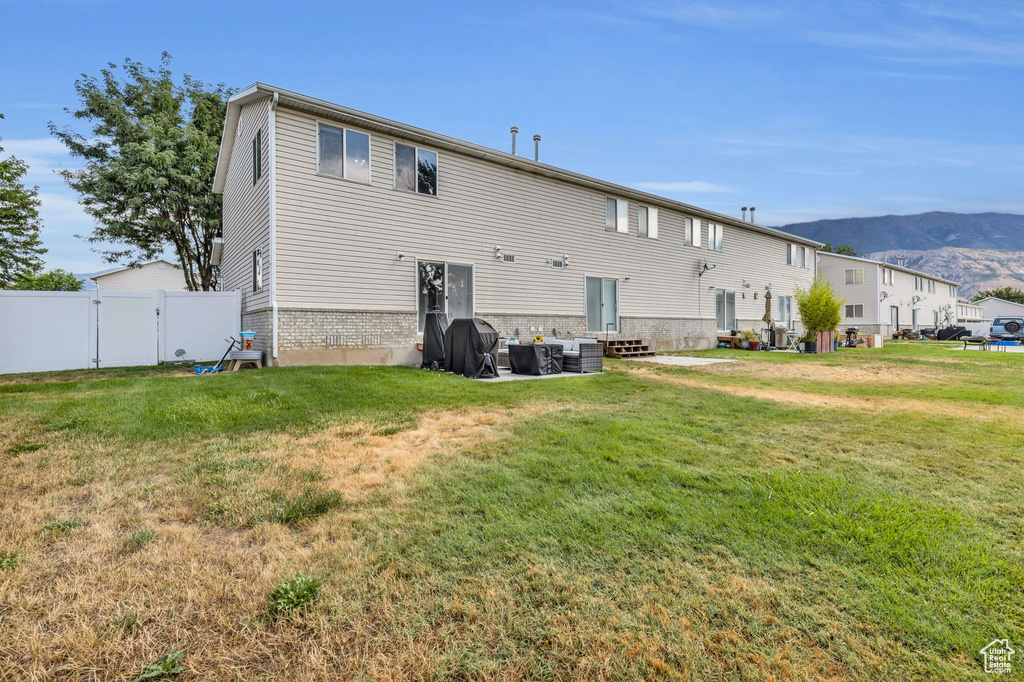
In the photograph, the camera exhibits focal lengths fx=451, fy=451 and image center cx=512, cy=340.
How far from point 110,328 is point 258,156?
5.49 metres

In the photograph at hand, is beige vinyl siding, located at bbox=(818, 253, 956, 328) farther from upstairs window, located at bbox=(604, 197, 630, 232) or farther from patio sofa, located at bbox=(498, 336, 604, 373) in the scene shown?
patio sofa, located at bbox=(498, 336, 604, 373)

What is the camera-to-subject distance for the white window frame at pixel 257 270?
406 inches

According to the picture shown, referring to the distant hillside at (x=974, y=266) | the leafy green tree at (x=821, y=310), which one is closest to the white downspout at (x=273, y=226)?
the leafy green tree at (x=821, y=310)

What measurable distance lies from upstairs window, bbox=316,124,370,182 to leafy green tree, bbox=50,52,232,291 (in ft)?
36.9

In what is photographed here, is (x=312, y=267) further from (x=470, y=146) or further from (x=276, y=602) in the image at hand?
(x=276, y=602)

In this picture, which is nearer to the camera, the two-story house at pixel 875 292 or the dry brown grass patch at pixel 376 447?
the dry brown grass patch at pixel 376 447

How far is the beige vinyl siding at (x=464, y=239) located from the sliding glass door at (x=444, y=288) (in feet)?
0.69

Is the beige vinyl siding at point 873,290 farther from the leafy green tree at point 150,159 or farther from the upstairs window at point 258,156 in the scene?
the leafy green tree at point 150,159

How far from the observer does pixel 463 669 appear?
151 centimetres

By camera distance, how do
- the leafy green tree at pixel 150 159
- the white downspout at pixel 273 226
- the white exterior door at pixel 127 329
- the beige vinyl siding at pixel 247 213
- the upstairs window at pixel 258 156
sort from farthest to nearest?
the leafy green tree at pixel 150 159 → the white exterior door at pixel 127 329 → the upstairs window at pixel 258 156 → the beige vinyl siding at pixel 247 213 → the white downspout at pixel 273 226

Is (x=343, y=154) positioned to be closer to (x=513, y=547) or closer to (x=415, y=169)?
(x=415, y=169)

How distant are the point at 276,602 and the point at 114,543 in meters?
1.21

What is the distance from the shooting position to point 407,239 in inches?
432

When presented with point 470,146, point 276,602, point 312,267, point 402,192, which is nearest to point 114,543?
point 276,602
